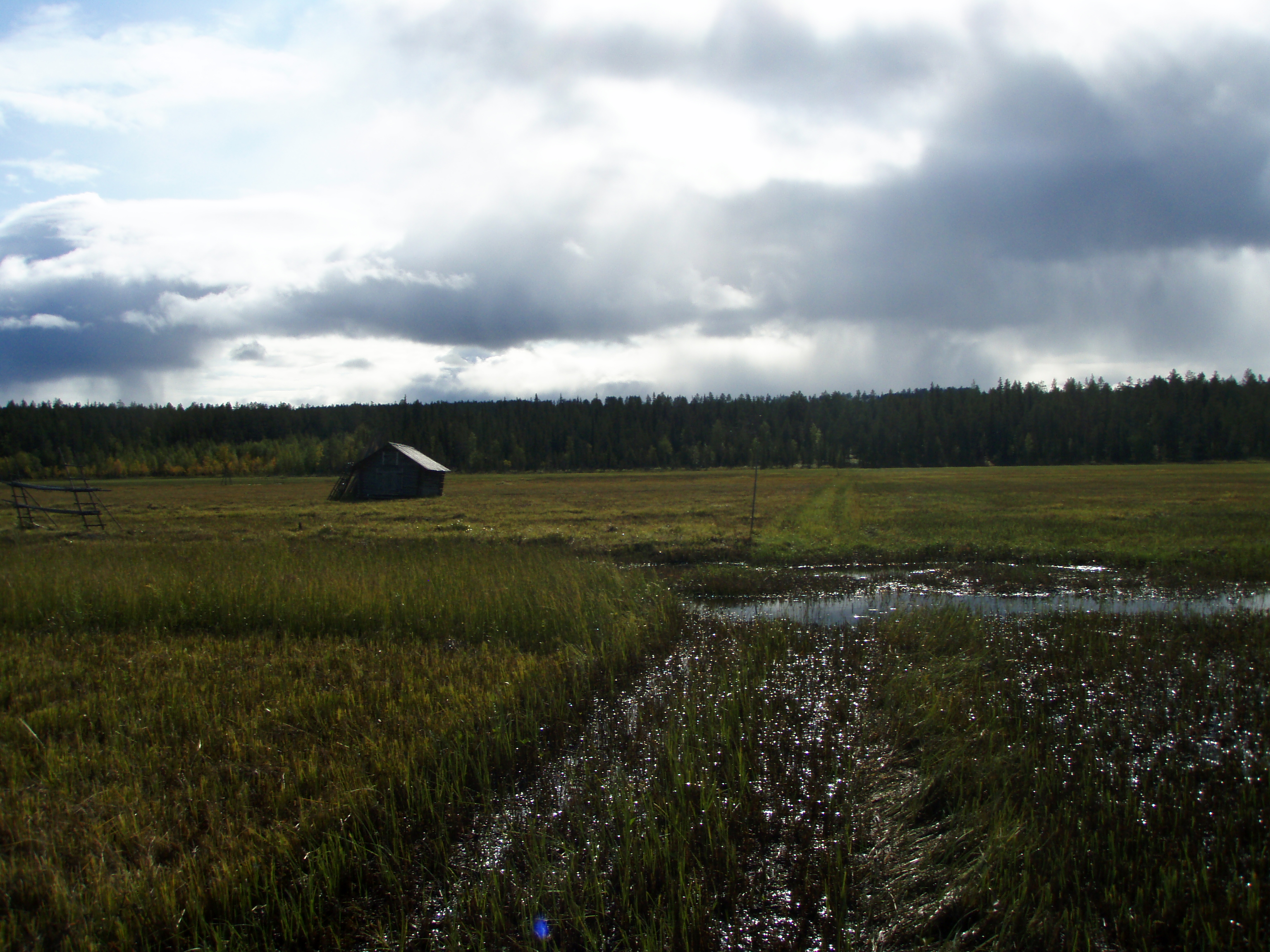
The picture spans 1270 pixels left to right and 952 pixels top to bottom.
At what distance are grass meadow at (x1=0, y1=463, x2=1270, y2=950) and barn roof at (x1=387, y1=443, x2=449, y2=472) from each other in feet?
125

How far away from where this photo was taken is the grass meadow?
15.9 feet

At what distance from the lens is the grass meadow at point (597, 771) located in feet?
15.9

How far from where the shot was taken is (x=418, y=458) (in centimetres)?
5478

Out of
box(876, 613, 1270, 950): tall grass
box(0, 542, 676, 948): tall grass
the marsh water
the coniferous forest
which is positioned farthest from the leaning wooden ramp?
the coniferous forest

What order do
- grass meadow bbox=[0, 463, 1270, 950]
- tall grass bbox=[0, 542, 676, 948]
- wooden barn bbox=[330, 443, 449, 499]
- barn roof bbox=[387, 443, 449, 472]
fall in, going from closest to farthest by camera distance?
grass meadow bbox=[0, 463, 1270, 950] < tall grass bbox=[0, 542, 676, 948] < wooden barn bbox=[330, 443, 449, 499] < barn roof bbox=[387, 443, 449, 472]

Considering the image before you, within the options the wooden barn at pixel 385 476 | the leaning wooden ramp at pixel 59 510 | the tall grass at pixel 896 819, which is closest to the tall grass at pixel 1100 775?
the tall grass at pixel 896 819

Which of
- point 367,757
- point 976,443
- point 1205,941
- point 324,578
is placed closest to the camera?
point 1205,941

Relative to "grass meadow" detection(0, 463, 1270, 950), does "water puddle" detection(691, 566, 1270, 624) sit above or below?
below

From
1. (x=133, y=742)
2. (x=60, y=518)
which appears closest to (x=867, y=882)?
(x=133, y=742)

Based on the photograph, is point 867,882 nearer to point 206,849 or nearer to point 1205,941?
point 1205,941

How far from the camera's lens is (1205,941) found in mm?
4449

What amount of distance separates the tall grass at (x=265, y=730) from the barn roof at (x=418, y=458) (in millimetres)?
37983

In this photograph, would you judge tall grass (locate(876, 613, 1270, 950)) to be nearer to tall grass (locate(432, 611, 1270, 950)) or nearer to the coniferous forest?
tall grass (locate(432, 611, 1270, 950))

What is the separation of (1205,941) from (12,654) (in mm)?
14176
